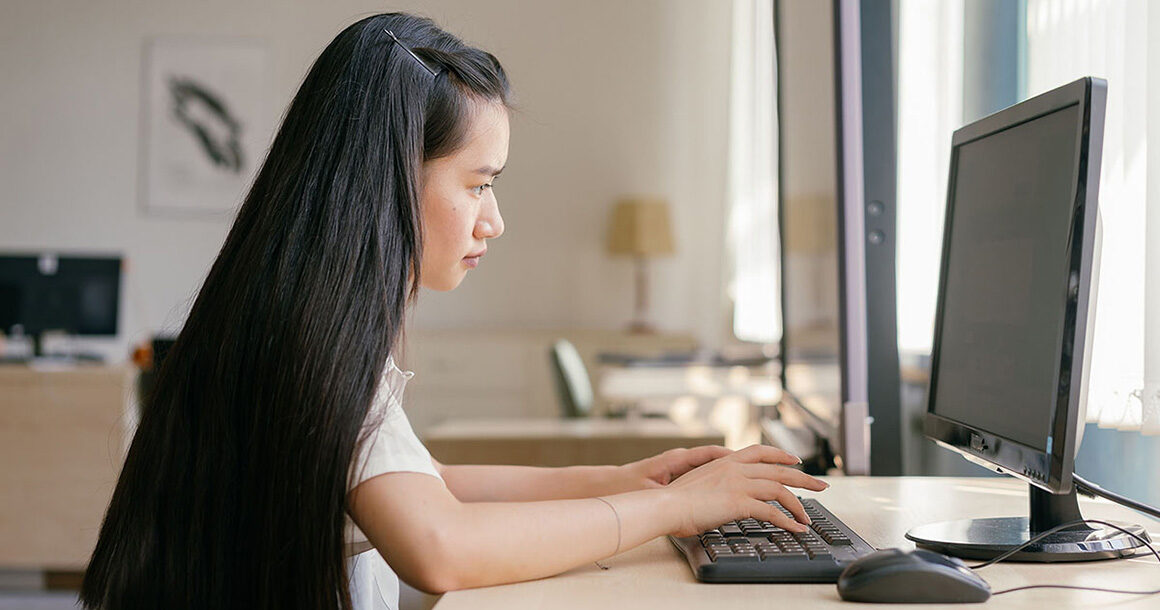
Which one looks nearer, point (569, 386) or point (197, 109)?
point (569, 386)

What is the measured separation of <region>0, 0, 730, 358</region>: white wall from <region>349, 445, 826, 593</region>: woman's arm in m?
4.45

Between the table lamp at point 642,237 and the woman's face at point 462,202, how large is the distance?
163 inches

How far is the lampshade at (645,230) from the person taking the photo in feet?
17.3

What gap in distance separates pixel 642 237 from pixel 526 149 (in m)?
0.76

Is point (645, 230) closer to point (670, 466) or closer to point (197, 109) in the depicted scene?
point (197, 109)

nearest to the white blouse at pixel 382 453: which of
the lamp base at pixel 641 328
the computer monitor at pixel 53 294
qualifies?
the computer monitor at pixel 53 294

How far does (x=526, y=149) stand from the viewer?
5.49 metres

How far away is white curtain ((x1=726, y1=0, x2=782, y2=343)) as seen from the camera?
409cm

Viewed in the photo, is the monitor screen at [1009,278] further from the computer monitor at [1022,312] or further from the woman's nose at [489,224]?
the woman's nose at [489,224]

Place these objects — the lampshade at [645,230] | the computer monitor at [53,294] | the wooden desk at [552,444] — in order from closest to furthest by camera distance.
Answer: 1. the wooden desk at [552,444]
2. the computer monitor at [53,294]
3. the lampshade at [645,230]

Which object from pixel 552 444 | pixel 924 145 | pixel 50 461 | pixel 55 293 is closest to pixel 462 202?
pixel 924 145

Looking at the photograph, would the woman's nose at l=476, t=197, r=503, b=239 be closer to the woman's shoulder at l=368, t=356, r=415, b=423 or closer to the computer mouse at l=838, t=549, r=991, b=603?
the woman's shoulder at l=368, t=356, r=415, b=423

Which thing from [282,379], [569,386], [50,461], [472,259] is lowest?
[50,461]

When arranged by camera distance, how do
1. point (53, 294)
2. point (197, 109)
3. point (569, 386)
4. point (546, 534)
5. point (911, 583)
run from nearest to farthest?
point (911, 583) < point (546, 534) < point (569, 386) < point (53, 294) < point (197, 109)
